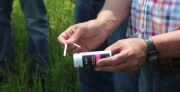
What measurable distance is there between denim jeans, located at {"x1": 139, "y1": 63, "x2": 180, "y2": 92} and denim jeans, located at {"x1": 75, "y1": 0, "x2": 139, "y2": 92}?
1.79ft

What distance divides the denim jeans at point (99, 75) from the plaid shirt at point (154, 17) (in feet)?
1.52

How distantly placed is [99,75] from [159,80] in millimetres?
1094

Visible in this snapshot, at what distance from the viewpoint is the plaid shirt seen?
4.42 feet

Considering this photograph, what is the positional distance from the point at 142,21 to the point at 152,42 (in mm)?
156

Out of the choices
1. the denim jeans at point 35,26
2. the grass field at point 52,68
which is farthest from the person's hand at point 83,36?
the denim jeans at point 35,26

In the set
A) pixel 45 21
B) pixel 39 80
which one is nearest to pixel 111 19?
pixel 39 80

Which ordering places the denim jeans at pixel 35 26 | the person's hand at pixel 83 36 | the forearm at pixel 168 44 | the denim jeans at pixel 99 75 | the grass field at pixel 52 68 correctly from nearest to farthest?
the forearm at pixel 168 44
the person's hand at pixel 83 36
the denim jeans at pixel 99 75
the grass field at pixel 52 68
the denim jeans at pixel 35 26

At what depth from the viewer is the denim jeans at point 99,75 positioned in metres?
2.07

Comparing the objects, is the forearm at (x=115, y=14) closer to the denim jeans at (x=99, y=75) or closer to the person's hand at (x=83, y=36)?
the person's hand at (x=83, y=36)

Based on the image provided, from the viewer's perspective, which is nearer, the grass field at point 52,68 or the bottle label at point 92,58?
the bottle label at point 92,58

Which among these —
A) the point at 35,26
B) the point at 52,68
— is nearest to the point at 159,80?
the point at 52,68

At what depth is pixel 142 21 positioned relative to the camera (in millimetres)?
1447

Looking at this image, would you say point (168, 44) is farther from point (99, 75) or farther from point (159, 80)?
→ point (99, 75)

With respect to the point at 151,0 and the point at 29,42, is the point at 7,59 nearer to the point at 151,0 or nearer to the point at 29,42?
the point at 29,42
